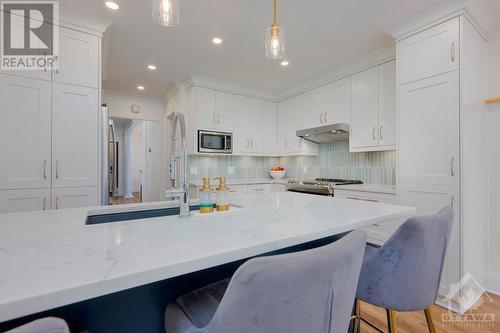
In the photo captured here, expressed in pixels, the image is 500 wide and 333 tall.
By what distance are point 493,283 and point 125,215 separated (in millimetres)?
3089

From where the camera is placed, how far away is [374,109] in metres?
2.88

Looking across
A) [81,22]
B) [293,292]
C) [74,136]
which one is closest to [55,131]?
[74,136]

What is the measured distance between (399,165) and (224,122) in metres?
2.54

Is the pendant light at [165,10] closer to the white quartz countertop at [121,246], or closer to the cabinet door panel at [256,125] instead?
the white quartz countertop at [121,246]

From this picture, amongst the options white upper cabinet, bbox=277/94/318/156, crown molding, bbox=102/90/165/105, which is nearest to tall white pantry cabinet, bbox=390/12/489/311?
white upper cabinet, bbox=277/94/318/156

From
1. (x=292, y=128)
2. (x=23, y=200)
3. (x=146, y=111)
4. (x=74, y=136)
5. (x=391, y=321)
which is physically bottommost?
(x=391, y=321)

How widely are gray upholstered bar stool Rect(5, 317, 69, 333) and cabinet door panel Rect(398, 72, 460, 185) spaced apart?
2462mm

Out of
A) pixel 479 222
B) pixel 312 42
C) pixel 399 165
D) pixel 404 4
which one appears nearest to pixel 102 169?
pixel 312 42

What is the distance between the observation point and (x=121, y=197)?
7402 mm

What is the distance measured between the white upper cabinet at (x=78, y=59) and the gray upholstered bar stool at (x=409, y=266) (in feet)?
8.84

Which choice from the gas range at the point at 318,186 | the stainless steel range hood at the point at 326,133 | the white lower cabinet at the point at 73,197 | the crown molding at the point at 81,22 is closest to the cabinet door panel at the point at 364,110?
the stainless steel range hood at the point at 326,133

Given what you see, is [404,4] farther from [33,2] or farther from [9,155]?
[9,155]

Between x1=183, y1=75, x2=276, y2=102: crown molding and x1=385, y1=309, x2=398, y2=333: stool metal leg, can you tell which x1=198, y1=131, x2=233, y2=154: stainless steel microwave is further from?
x1=385, y1=309, x2=398, y2=333: stool metal leg

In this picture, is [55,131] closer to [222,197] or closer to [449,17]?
[222,197]
